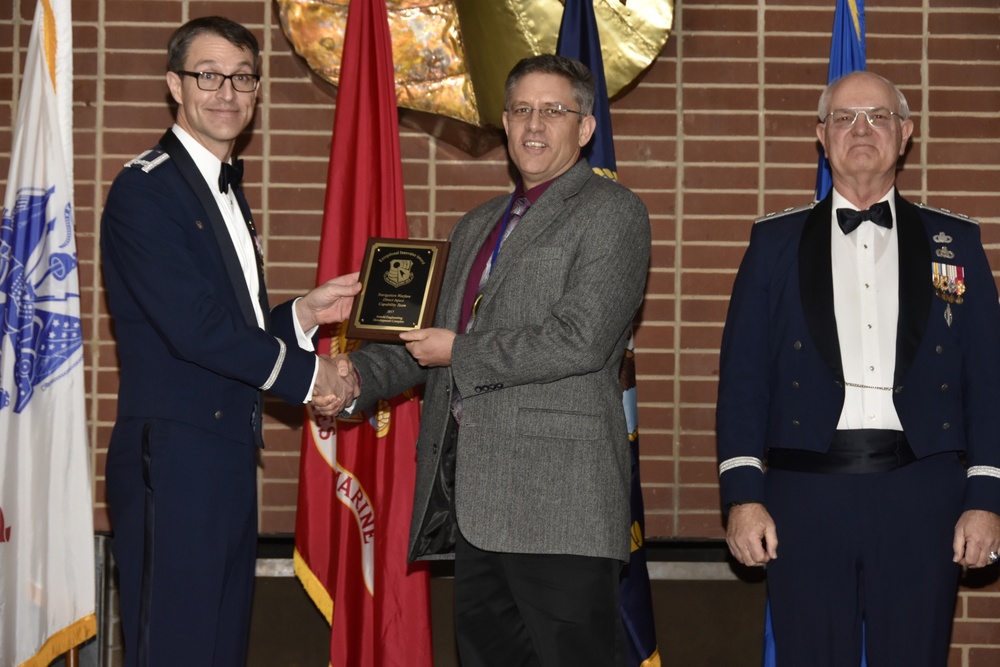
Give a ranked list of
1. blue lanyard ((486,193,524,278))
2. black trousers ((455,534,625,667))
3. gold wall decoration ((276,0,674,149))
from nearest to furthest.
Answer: black trousers ((455,534,625,667))
blue lanyard ((486,193,524,278))
gold wall decoration ((276,0,674,149))

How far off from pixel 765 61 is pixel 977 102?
0.76 meters

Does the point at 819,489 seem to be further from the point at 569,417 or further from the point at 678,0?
the point at 678,0

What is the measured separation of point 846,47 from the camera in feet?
11.1

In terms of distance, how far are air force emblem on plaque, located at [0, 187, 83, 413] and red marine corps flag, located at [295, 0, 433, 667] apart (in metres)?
0.75

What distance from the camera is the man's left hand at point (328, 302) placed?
2.91m

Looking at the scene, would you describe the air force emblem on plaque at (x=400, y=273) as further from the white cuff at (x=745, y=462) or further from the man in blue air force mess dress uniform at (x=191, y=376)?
the white cuff at (x=745, y=462)

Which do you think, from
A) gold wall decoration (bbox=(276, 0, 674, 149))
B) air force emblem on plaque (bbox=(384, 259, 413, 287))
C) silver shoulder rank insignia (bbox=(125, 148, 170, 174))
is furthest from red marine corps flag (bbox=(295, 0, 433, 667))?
silver shoulder rank insignia (bbox=(125, 148, 170, 174))

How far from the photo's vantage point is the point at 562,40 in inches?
132

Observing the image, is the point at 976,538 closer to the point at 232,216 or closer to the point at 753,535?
the point at 753,535

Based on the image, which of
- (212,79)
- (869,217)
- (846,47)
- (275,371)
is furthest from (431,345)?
(846,47)

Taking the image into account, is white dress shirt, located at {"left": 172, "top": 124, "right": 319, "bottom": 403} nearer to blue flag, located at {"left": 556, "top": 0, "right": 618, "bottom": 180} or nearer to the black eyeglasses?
the black eyeglasses

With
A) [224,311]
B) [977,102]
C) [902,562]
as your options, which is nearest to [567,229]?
[224,311]

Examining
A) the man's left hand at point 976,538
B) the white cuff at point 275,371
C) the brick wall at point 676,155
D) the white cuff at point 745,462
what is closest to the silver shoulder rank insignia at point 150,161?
the white cuff at point 275,371

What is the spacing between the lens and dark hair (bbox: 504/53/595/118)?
262 centimetres
